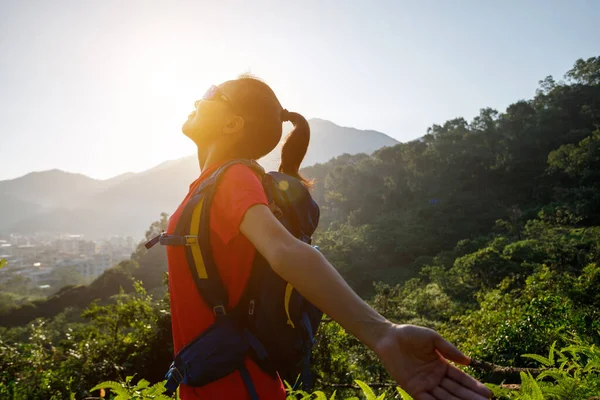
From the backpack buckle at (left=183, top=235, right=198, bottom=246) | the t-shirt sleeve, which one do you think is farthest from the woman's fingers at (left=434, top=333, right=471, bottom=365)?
the backpack buckle at (left=183, top=235, right=198, bottom=246)

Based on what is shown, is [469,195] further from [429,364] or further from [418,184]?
[429,364]

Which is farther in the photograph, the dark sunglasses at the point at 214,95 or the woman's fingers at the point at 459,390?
the dark sunglasses at the point at 214,95

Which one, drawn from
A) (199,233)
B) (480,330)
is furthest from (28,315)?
(199,233)

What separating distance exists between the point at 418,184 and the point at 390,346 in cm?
4496

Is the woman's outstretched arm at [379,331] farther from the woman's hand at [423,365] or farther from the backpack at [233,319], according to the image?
the backpack at [233,319]

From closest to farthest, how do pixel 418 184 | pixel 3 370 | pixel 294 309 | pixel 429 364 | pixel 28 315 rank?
1. pixel 429 364
2. pixel 294 309
3. pixel 3 370
4. pixel 28 315
5. pixel 418 184

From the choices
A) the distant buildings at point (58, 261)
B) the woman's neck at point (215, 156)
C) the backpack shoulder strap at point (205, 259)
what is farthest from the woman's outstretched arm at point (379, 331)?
the distant buildings at point (58, 261)

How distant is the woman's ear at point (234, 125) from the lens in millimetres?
1223

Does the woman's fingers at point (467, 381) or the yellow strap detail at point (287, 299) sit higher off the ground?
the yellow strap detail at point (287, 299)

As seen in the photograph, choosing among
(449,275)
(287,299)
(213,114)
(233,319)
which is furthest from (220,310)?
(449,275)

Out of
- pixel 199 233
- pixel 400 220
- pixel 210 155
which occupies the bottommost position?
pixel 400 220

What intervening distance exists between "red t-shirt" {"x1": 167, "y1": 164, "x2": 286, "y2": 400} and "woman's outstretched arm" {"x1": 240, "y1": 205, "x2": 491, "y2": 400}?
10 centimetres

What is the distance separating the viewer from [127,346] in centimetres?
546

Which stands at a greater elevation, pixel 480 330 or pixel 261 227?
pixel 261 227
